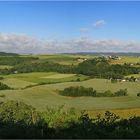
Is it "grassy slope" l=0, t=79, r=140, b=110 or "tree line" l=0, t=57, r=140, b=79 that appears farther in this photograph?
"tree line" l=0, t=57, r=140, b=79

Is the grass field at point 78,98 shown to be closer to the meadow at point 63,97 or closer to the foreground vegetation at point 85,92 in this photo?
the meadow at point 63,97

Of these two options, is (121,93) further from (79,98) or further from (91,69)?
(91,69)

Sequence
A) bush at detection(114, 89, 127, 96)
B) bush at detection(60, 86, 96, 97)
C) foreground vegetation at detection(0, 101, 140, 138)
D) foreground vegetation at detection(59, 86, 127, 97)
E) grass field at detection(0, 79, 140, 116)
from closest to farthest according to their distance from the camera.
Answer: foreground vegetation at detection(0, 101, 140, 138) → grass field at detection(0, 79, 140, 116) → bush at detection(114, 89, 127, 96) → foreground vegetation at detection(59, 86, 127, 97) → bush at detection(60, 86, 96, 97)

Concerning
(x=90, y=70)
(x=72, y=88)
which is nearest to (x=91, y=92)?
(x=72, y=88)

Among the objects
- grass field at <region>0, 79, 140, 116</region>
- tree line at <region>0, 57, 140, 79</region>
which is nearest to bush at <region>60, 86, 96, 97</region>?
grass field at <region>0, 79, 140, 116</region>

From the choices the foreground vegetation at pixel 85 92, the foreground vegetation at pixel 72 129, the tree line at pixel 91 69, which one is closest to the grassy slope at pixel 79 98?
the foreground vegetation at pixel 85 92

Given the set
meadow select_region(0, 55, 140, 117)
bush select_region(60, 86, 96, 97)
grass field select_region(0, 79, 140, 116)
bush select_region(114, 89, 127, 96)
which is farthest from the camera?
bush select_region(60, 86, 96, 97)

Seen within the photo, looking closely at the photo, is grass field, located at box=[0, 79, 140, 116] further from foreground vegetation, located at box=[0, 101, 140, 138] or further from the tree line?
foreground vegetation, located at box=[0, 101, 140, 138]

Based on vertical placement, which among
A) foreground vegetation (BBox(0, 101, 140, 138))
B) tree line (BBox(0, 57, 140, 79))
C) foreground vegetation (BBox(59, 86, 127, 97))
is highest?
foreground vegetation (BBox(0, 101, 140, 138))

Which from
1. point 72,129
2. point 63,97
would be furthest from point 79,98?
point 72,129

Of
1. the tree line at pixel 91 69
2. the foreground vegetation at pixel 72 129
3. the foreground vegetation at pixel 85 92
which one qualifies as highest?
the foreground vegetation at pixel 72 129

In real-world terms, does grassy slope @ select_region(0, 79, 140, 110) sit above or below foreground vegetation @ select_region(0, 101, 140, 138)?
below
